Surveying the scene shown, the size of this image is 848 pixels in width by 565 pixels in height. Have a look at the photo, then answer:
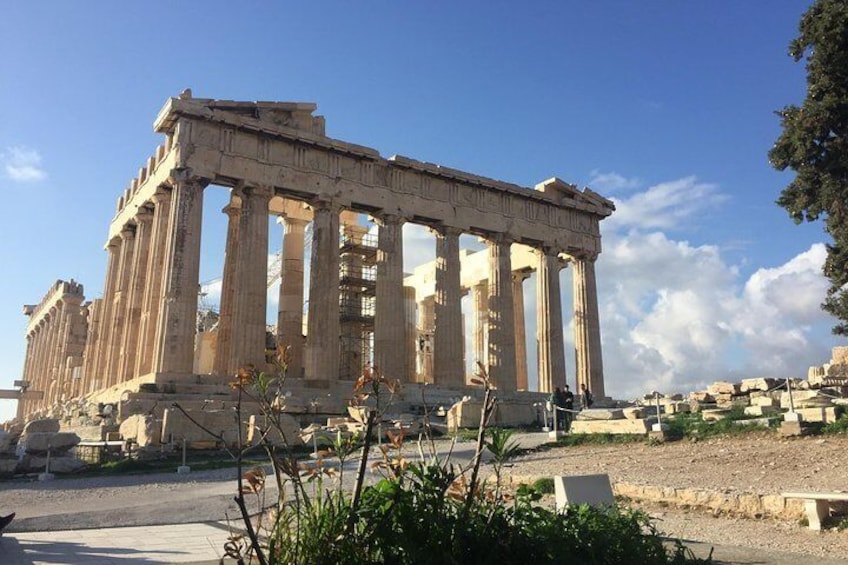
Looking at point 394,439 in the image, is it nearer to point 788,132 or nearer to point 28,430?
point 28,430

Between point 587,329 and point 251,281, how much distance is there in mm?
16394

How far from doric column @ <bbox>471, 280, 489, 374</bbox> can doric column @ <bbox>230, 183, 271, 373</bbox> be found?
13.5 m

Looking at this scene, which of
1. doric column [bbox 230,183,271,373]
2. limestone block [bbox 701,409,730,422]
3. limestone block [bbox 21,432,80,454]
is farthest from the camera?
Result: doric column [bbox 230,183,271,373]

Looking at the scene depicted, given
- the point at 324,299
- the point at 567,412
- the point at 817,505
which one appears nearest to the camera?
the point at 817,505

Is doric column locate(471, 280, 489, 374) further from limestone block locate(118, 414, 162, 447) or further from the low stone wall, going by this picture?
the low stone wall

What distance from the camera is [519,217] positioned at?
1291 inches

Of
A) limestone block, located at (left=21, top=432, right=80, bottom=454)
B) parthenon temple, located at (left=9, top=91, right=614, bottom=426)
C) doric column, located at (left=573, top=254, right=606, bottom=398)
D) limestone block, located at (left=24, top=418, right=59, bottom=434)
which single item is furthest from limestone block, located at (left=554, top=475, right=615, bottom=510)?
doric column, located at (left=573, top=254, right=606, bottom=398)

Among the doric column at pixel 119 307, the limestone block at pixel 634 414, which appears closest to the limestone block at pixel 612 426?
the limestone block at pixel 634 414

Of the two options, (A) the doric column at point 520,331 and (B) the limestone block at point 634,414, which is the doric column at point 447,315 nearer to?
(A) the doric column at point 520,331

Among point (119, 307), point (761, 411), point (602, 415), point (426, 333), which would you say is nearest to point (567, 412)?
point (602, 415)

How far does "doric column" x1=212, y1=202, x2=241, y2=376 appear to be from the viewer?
25.9 m

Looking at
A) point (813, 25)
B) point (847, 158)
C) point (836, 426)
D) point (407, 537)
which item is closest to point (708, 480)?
point (836, 426)

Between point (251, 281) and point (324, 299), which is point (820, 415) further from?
point (251, 281)

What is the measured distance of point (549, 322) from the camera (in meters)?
33.2
